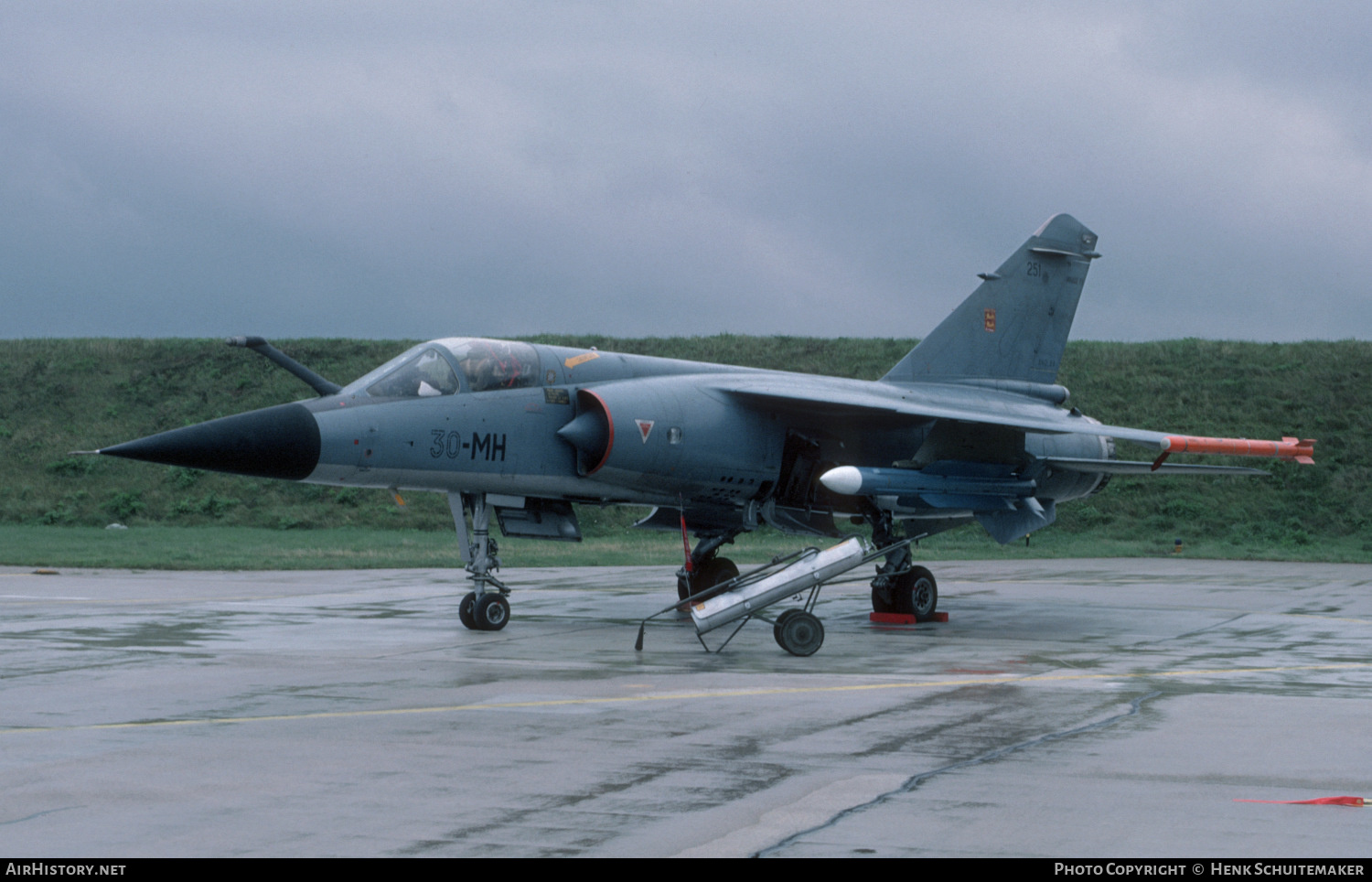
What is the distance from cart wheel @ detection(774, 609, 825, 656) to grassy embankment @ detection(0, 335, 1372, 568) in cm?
1473

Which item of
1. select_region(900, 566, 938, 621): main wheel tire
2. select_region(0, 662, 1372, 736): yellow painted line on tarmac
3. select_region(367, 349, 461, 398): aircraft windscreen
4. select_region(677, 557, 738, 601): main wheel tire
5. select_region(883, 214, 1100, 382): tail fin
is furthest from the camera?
select_region(883, 214, 1100, 382): tail fin

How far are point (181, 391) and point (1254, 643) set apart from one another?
39.6 meters

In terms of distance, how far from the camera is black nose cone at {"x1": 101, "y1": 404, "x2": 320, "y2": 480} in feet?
38.8

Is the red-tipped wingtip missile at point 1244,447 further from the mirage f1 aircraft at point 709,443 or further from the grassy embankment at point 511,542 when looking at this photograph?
the grassy embankment at point 511,542

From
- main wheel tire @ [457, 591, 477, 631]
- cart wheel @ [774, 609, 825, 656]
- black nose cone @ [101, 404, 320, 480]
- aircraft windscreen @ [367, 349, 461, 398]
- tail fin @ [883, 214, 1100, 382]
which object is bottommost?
main wheel tire @ [457, 591, 477, 631]

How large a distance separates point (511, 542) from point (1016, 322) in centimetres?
1641

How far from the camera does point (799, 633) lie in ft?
37.9

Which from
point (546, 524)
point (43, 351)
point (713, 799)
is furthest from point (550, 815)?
point (43, 351)

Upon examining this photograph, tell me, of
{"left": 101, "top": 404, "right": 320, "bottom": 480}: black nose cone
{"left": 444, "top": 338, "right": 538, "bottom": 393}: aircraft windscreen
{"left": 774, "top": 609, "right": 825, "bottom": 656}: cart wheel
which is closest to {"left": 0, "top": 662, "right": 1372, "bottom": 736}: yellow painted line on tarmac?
{"left": 774, "top": 609, "right": 825, "bottom": 656}: cart wheel

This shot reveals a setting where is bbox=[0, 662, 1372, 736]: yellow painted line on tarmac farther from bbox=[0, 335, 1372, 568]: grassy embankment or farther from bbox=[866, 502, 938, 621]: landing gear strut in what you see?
bbox=[0, 335, 1372, 568]: grassy embankment

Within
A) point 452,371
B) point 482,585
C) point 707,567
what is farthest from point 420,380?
point 707,567

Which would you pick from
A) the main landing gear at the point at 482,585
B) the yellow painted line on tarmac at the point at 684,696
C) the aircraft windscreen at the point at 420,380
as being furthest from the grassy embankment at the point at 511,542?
the yellow painted line on tarmac at the point at 684,696

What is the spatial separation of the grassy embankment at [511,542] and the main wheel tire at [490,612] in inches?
457

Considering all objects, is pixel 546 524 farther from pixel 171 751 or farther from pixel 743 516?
pixel 171 751
